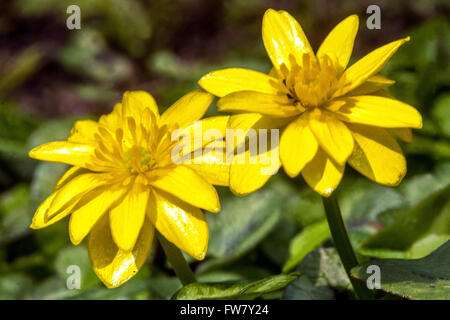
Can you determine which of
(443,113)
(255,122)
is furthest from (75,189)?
(443,113)

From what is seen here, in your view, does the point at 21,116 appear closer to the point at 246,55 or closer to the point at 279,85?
the point at 246,55

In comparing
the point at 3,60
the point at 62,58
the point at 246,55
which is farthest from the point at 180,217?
the point at 3,60

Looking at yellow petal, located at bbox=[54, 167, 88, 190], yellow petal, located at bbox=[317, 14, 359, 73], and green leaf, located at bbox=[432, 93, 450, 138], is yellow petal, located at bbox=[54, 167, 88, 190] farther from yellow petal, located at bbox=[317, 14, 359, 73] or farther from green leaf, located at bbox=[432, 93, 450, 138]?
green leaf, located at bbox=[432, 93, 450, 138]

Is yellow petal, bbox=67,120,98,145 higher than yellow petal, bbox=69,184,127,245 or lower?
higher

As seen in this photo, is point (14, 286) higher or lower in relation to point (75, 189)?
lower

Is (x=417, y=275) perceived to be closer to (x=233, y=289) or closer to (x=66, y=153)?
(x=233, y=289)

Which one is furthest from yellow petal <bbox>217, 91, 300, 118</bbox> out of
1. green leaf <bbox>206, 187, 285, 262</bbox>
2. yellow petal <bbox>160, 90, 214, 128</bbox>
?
green leaf <bbox>206, 187, 285, 262</bbox>
